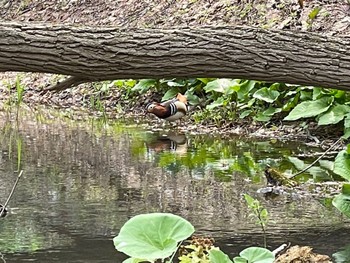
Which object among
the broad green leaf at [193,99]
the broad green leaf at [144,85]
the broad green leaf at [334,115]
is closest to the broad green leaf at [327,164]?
the broad green leaf at [334,115]

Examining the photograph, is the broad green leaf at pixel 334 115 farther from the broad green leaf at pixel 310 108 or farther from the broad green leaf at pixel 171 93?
the broad green leaf at pixel 171 93

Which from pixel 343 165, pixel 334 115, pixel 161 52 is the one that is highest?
pixel 161 52

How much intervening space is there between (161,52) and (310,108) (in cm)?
341

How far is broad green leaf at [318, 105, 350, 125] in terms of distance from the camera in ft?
24.1

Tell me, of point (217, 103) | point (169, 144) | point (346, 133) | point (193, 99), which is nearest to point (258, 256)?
point (346, 133)

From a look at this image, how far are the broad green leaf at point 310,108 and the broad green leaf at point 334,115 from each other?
56 mm

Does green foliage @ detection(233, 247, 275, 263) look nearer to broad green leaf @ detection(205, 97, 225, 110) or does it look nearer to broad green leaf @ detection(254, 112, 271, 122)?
broad green leaf @ detection(254, 112, 271, 122)

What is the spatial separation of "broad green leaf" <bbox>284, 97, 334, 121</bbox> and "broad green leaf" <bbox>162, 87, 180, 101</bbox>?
8.25ft

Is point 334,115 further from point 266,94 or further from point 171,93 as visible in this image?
point 171,93

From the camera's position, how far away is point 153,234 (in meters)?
1.95

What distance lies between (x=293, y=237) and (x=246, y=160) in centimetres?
232

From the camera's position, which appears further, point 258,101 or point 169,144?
point 258,101

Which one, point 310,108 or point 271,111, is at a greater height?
point 310,108

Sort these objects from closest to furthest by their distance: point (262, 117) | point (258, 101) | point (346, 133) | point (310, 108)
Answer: point (346, 133) → point (310, 108) → point (262, 117) → point (258, 101)
